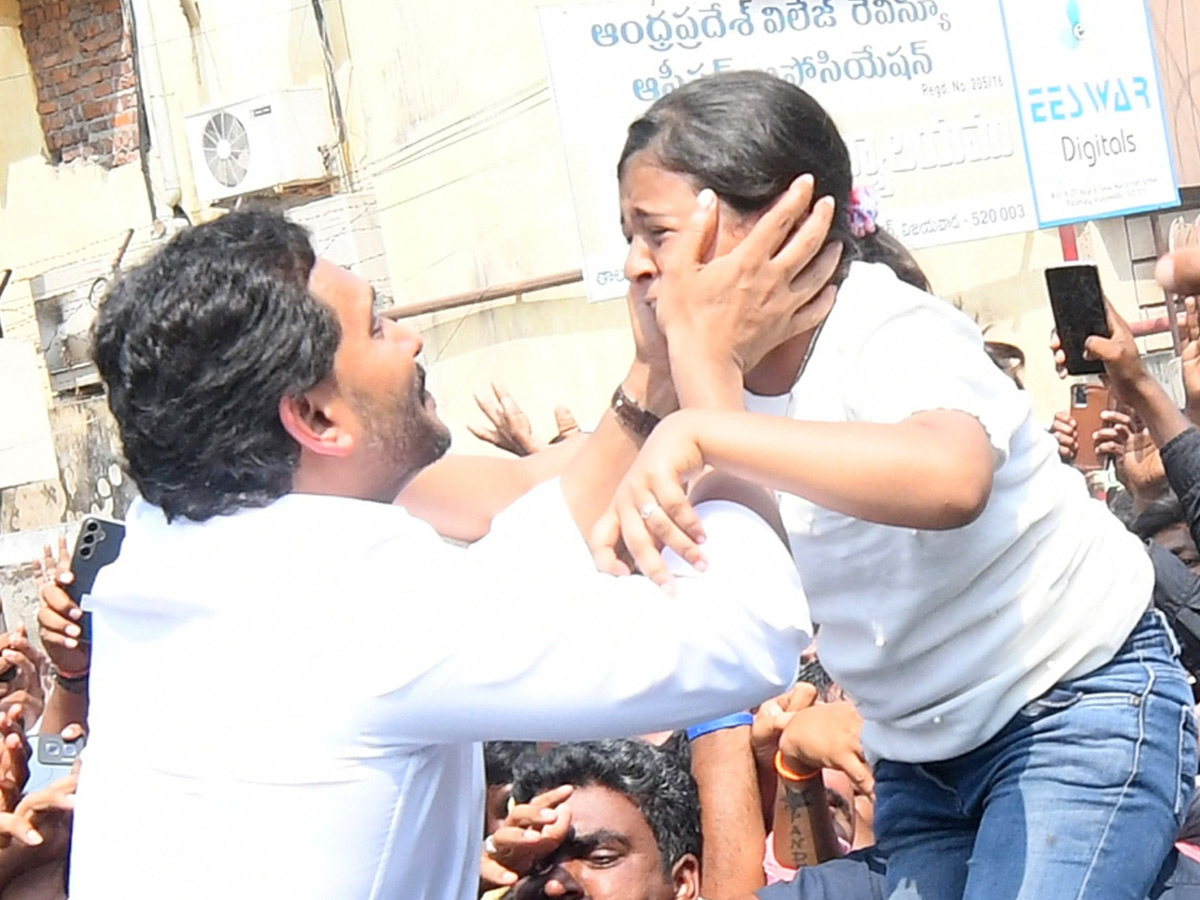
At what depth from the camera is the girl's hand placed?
183 cm

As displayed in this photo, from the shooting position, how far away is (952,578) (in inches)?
86.8

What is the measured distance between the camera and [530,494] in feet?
7.39

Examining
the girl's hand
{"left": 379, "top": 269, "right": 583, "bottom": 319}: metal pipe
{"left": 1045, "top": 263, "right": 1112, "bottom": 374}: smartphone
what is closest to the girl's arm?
the girl's hand

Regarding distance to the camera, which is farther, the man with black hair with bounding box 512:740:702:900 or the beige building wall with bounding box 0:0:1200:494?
the beige building wall with bounding box 0:0:1200:494

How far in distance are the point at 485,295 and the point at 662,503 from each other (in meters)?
7.89

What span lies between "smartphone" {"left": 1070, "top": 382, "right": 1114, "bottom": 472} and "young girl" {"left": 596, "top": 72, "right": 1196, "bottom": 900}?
295cm

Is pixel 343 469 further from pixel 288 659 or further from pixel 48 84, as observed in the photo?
pixel 48 84

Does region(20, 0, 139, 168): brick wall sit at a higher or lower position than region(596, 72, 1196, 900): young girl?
higher

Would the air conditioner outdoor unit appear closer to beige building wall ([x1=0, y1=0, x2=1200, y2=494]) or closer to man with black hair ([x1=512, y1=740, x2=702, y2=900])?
beige building wall ([x1=0, y1=0, x2=1200, y2=494])

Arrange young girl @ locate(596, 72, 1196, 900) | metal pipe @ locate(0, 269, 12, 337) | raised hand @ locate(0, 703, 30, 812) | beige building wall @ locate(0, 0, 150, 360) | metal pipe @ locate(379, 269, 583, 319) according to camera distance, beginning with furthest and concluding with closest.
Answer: metal pipe @ locate(0, 269, 12, 337) < beige building wall @ locate(0, 0, 150, 360) < metal pipe @ locate(379, 269, 583, 319) < raised hand @ locate(0, 703, 30, 812) < young girl @ locate(596, 72, 1196, 900)

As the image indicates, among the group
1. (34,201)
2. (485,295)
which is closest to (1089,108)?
(485,295)

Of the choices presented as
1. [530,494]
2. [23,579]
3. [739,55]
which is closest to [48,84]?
[23,579]

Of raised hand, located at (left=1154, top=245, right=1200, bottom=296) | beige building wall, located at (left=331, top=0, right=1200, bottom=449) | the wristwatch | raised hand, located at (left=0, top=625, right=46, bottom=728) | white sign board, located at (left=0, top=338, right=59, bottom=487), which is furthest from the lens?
white sign board, located at (left=0, top=338, right=59, bottom=487)

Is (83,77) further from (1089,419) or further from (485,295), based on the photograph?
(1089,419)
